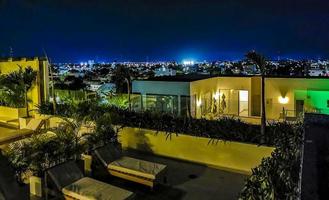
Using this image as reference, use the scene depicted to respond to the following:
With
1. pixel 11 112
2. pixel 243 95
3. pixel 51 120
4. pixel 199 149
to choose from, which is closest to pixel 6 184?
pixel 199 149

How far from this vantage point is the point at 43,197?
6.62 metres

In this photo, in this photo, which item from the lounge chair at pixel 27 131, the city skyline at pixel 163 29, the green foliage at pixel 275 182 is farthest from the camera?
the city skyline at pixel 163 29

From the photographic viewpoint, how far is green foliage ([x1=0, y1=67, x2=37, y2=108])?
Answer: 15.4m

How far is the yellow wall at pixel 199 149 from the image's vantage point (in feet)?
26.7

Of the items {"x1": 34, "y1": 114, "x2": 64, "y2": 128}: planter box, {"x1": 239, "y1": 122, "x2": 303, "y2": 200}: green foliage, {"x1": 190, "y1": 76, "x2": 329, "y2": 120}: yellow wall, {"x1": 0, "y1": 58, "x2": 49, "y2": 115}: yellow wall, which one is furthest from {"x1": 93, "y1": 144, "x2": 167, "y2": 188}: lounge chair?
{"x1": 0, "y1": 58, "x2": 49, "y2": 115}: yellow wall

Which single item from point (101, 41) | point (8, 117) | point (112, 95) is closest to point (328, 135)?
point (112, 95)

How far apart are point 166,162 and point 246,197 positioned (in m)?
4.70

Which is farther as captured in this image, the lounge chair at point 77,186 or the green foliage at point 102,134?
the green foliage at point 102,134

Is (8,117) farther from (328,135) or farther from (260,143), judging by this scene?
(328,135)

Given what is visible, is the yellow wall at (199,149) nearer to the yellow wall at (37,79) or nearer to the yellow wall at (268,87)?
the yellow wall at (268,87)

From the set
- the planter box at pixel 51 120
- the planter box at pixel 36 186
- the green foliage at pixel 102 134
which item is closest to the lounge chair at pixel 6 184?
the planter box at pixel 36 186

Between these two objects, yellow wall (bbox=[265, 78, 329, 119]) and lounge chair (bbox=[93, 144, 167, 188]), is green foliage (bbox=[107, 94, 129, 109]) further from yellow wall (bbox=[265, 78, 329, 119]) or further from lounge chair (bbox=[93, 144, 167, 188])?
yellow wall (bbox=[265, 78, 329, 119])

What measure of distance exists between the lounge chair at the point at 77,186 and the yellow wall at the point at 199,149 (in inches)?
121

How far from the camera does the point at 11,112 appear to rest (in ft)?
50.5
